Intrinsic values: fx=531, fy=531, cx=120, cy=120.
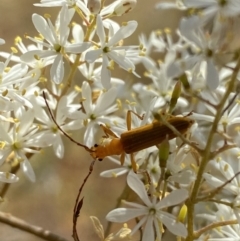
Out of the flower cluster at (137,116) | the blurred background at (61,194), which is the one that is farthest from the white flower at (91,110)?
the blurred background at (61,194)

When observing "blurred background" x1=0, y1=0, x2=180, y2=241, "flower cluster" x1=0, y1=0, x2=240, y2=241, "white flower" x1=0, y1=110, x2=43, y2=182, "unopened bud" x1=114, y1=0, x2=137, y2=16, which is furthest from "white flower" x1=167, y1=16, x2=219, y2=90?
"blurred background" x1=0, y1=0, x2=180, y2=241

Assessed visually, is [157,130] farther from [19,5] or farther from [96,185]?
[19,5]

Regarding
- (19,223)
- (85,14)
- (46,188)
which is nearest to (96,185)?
(46,188)

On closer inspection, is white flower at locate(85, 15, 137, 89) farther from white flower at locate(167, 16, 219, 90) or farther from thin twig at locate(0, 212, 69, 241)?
thin twig at locate(0, 212, 69, 241)

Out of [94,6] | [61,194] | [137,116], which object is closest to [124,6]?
[94,6]

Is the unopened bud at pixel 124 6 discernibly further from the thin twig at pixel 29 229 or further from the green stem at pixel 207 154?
the thin twig at pixel 29 229

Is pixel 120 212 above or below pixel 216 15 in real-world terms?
below
